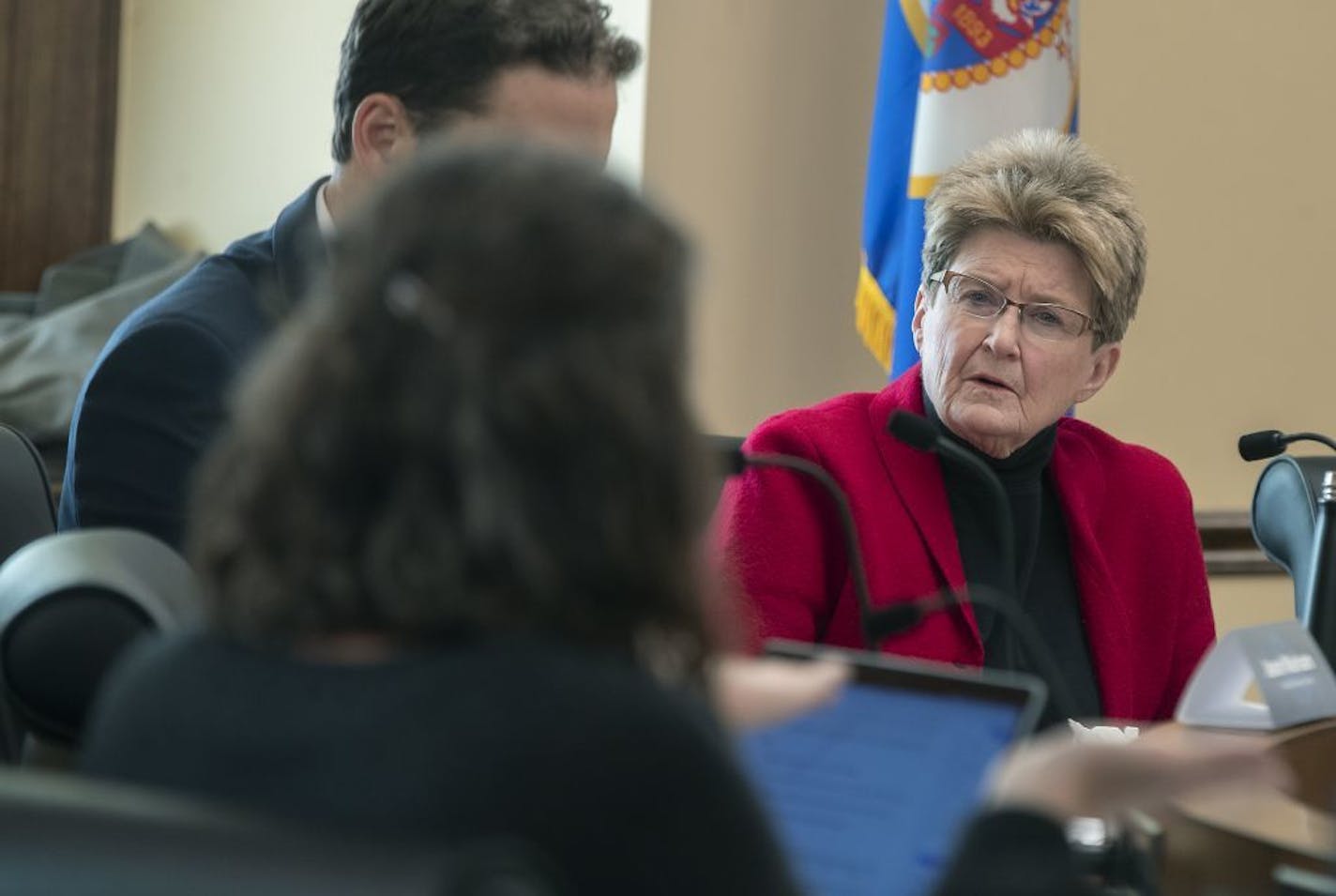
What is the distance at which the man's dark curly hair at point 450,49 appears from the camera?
79.5 inches

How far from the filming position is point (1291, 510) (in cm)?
245

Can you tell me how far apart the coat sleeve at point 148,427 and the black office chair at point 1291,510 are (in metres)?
1.35

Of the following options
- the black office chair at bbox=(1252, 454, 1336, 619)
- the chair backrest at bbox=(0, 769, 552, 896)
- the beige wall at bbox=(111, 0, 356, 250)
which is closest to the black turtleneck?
the black office chair at bbox=(1252, 454, 1336, 619)

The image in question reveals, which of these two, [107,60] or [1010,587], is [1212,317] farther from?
[107,60]

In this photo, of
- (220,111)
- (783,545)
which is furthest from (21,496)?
(220,111)

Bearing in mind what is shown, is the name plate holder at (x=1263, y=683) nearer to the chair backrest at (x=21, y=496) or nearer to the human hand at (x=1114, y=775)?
the human hand at (x=1114, y=775)

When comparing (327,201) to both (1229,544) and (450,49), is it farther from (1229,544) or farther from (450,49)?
(1229,544)

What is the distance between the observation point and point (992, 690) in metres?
1.20

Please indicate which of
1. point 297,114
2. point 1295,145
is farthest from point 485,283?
point 1295,145

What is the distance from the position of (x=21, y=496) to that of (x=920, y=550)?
1.07 m

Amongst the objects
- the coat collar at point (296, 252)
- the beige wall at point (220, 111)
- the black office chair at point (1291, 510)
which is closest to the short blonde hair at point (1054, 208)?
the black office chair at point (1291, 510)

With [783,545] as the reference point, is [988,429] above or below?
above

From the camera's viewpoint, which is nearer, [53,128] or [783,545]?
[783,545]

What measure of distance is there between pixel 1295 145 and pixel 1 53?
2.98m
